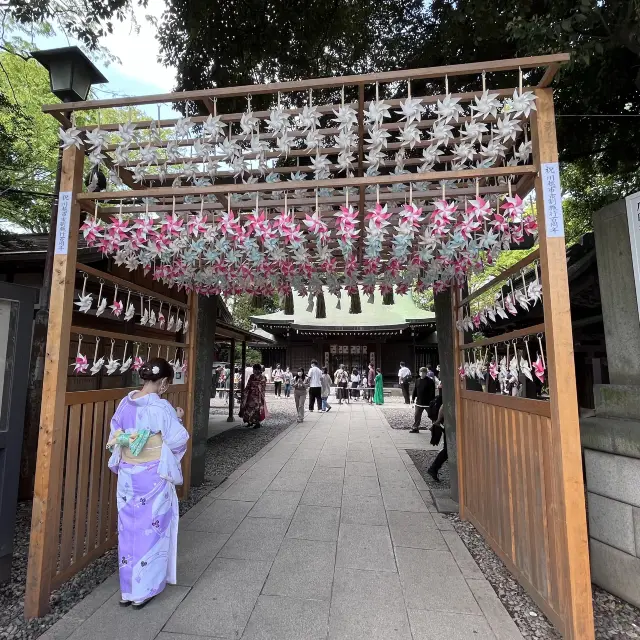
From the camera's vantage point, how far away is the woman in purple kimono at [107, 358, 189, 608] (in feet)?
8.86

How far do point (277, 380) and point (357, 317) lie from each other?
5.61 m

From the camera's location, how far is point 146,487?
276 cm

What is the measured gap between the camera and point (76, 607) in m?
2.69

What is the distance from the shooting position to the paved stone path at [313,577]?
8.10ft

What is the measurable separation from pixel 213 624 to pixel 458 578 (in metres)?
1.80

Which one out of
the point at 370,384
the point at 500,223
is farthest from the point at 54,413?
the point at 370,384

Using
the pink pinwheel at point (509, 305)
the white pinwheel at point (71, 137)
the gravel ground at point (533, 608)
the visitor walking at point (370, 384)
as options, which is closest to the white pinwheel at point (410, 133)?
the pink pinwheel at point (509, 305)

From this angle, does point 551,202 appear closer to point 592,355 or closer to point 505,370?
point 505,370

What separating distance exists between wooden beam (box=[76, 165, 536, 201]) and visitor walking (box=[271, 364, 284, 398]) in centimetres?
1948

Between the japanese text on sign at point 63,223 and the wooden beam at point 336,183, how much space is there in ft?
0.34

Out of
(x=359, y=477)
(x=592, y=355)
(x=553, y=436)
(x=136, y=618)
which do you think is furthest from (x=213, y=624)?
(x=592, y=355)

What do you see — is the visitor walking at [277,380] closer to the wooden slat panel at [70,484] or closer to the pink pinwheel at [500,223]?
the wooden slat panel at [70,484]

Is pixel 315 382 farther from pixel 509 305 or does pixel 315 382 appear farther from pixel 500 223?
pixel 500 223

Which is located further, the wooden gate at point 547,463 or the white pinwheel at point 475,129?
the white pinwheel at point 475,129
